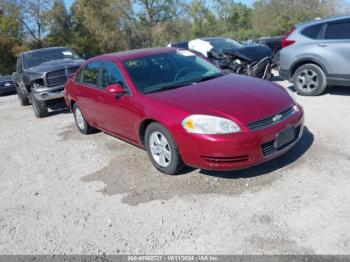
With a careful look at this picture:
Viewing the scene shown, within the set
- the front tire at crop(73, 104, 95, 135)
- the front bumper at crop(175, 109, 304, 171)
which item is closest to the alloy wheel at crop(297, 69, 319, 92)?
the front bumper at crop(175, 109, 304, 171)

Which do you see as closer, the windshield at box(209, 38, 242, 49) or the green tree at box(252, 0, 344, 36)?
the windshield at box(209, 38, 242, 49)

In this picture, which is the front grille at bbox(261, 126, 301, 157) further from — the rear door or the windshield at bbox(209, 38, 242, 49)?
the windshield at bbox(209, 38, 242, 49)

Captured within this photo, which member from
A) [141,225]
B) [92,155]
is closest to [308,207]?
[141,225]

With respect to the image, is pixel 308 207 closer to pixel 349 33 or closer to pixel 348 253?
pixel 348 253

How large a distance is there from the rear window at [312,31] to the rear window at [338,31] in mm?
200

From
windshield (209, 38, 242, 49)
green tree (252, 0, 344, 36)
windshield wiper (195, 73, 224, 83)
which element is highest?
windshield wiper (195, 73, 224, 83)

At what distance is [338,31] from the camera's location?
24.8 feet

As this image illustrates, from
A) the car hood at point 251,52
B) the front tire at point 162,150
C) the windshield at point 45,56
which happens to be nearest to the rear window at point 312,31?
the car hood at point 251,52

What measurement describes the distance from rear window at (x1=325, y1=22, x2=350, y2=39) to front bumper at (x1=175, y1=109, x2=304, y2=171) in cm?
422

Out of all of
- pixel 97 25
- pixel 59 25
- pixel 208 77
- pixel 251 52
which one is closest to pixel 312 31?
pixel 251 52

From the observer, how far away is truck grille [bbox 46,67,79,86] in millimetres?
9320

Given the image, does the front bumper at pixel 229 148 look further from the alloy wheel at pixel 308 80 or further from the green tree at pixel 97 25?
the green tree at pixel 97 25

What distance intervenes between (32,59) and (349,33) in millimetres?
8313

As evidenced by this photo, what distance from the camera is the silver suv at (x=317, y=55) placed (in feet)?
24.5
